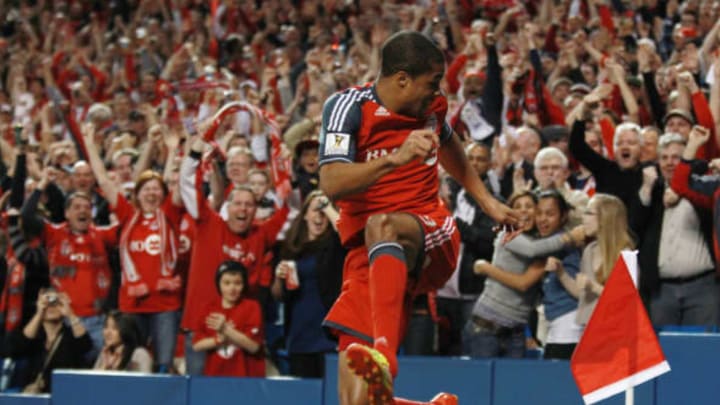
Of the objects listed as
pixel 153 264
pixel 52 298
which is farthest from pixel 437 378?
pixel 52 298

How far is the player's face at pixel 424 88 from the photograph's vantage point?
606 centimetres

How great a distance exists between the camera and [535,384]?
322 inches

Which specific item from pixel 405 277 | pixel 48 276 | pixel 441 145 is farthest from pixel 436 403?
pixel 48 276

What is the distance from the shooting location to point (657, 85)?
39.4 ft

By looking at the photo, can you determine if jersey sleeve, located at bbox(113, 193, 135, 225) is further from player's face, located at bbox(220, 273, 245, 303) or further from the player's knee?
the player's knee

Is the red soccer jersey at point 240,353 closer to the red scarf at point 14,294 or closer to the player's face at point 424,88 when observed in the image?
the red scarf at point 14,294

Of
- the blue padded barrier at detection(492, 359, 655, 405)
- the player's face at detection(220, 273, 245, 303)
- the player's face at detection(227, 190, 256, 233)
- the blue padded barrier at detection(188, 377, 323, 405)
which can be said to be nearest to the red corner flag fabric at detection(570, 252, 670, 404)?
the blue padded barrier at detection(492, 359, 655, 405)

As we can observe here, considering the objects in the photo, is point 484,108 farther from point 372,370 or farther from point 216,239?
point 372,370

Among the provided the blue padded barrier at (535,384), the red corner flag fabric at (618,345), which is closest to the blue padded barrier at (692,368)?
the blue padded barrier at (535,384)

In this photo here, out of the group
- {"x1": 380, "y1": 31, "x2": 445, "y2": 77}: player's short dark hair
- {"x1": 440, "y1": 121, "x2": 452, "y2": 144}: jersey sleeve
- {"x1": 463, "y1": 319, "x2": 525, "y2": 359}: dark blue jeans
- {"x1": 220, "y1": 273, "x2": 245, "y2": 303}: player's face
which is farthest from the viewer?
{"x1": 220, "y1": 273, "x2": 245, "y2": 303}: player's face

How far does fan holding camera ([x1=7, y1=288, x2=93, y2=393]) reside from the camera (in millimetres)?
10898

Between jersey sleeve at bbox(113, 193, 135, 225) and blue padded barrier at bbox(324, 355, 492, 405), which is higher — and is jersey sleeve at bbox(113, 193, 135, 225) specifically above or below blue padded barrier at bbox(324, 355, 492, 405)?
above

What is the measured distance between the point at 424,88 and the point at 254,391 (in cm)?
345

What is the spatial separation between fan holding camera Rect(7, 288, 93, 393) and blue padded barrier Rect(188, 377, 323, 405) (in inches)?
86.9
